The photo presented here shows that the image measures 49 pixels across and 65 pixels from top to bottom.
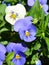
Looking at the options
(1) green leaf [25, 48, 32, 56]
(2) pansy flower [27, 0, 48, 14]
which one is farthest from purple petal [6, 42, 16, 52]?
(2) pansy flower [27, 0, 48, 14]

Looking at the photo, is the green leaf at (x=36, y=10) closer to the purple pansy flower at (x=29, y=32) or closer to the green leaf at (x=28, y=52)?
the purple pansy flower at (x=29, y=32)

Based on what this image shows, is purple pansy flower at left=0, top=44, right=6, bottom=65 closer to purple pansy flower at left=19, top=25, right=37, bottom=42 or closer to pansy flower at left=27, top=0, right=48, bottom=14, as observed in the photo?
purple pansy flower at left=19, top=25, right=37, bottom=42

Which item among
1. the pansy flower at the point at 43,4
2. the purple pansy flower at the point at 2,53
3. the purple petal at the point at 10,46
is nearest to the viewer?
the purple pansy flower at the point at 2,53

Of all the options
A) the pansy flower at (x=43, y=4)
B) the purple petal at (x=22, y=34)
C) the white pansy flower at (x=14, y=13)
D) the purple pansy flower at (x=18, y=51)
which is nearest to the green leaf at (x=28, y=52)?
the purple pansy flower at (x=18, y=51)

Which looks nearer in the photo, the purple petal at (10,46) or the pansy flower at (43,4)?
the purple petal at (10,46)

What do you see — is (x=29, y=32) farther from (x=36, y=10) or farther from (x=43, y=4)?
(x=43, y=4)

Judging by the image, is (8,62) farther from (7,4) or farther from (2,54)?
(7,4)
